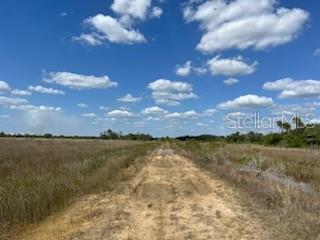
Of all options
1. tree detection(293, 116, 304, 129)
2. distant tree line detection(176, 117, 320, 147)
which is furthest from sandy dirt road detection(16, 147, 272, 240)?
tree detection(293, 116, 304, 129)

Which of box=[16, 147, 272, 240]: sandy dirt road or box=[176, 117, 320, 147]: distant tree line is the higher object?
box=[176, 117, 320, 147]: distant tree line

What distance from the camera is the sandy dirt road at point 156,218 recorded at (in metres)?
7.30

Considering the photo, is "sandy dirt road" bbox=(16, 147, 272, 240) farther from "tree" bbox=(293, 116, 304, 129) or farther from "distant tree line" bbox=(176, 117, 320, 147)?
"tree" bbox=(293, 116, 304, 129)

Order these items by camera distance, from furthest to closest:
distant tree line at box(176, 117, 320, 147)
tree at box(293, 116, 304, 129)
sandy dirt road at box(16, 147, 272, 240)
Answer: tree at box(293, 116, 304, 129), distant tree line at box(176, 117, 320, 147), sandy dirt road at box(16, 147, 272, 240)

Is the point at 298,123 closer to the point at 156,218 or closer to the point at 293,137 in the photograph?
the point at 293,137

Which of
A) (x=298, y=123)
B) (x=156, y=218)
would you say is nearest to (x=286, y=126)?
(x=298, y=123)

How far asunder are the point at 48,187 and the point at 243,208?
4.99 m

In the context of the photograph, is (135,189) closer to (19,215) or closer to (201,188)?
(201,188)

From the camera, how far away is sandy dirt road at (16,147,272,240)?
24.0 ft

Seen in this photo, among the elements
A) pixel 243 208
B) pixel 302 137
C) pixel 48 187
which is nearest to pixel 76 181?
pixel 48 187

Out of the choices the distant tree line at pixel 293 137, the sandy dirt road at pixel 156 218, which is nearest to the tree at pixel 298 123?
the distant tree line at pixel 293 137

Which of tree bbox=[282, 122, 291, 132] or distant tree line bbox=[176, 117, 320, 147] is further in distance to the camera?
tree bbox=[282, 122, 291, 132]

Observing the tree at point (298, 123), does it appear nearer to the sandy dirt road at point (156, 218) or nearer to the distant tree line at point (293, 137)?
the distant tree line at point (293, 137)

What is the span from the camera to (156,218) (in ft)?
28.3
